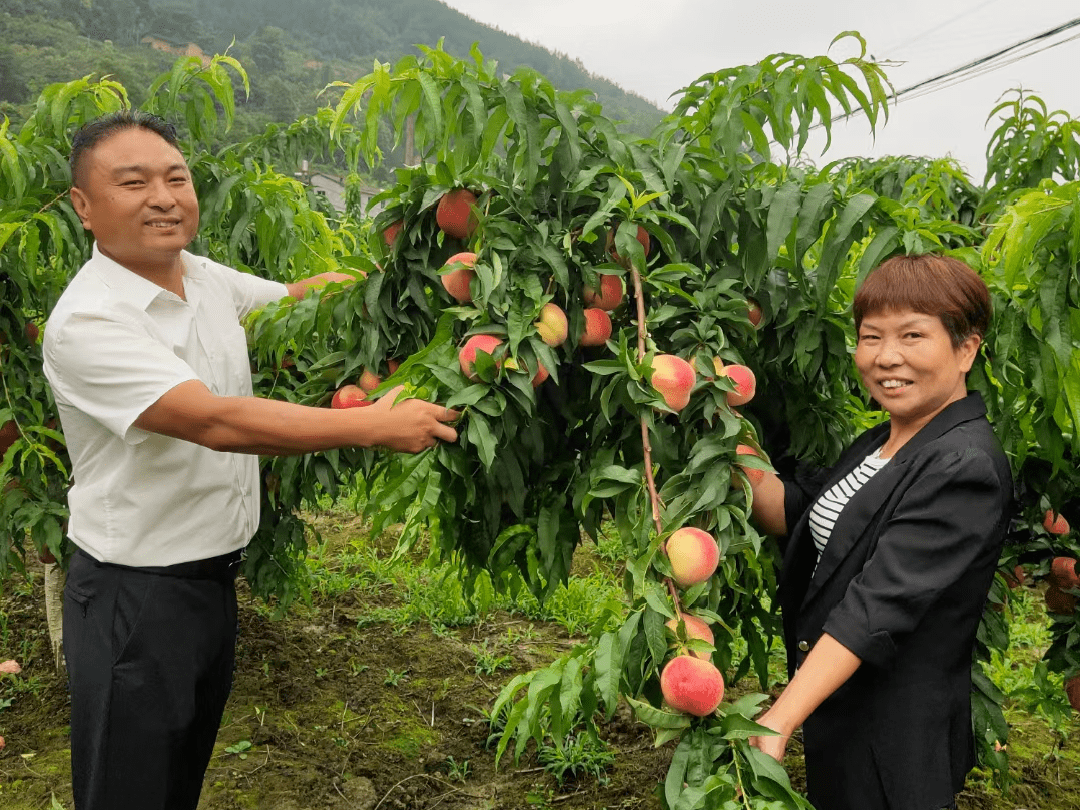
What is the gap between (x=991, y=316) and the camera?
1283 mm

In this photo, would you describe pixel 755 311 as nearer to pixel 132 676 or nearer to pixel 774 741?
pixel 774 741

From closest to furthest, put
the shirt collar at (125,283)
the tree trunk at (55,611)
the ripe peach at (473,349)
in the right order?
the ripe peach at (473,349) < the shirt collar at (125,283) < the tree trunk at (55,611)

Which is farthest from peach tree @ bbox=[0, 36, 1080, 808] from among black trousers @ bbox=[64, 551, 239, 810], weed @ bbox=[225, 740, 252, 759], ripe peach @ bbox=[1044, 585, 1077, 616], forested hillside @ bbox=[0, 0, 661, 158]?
forested hillside @ bbox=[0, 0, 661, 158]

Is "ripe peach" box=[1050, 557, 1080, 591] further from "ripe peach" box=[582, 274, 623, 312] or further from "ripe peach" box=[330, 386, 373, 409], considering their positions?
"ripe peach" box=[330, 386, 373, 409]

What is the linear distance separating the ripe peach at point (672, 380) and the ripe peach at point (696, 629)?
28 centimetres

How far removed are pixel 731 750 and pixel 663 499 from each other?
321 millimetres

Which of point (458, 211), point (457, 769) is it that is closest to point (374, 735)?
point (457, 769)

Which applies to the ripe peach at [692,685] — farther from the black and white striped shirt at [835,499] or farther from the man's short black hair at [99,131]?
the man's short black hair at [99,131]

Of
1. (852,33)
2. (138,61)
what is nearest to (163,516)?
(852,33)

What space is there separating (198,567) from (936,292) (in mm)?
1339

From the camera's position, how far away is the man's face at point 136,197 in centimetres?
153

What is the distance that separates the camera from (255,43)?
1759 inches

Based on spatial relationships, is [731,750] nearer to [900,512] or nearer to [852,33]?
[900,512]

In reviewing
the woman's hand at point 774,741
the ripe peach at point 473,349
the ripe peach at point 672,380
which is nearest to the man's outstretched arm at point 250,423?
the ripe peach at point 473,349
